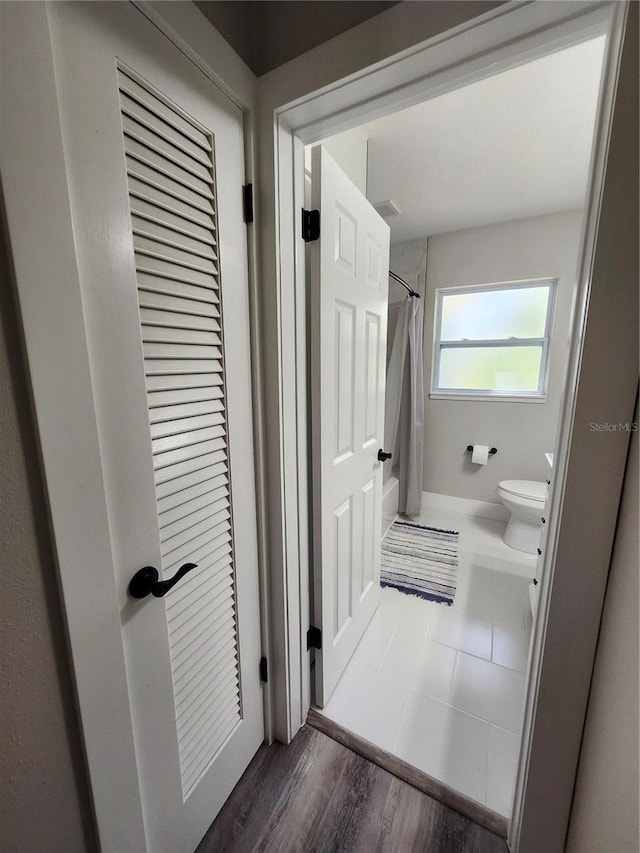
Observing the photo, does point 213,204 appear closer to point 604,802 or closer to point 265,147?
point 265,147

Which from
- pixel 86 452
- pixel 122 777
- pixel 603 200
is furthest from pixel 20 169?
pixel 122 777

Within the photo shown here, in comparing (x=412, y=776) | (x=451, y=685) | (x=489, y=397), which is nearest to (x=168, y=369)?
(x=412, y=776)

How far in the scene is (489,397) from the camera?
2918 millimetres

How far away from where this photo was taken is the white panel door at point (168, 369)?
22.9 inches

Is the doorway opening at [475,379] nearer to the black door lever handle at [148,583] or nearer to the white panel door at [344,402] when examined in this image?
the white panel door at [344,402]

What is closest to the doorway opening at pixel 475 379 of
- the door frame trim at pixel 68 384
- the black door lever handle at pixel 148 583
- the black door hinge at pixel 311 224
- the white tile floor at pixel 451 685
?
the white tile floor at pixel 451 685

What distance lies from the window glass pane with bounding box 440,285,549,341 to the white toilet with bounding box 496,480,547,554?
1.25 meters

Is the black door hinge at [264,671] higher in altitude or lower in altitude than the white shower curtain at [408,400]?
lower

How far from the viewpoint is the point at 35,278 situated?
19.1 inches

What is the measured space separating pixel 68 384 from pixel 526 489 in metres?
2.84

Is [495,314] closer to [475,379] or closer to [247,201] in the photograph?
[475,379]

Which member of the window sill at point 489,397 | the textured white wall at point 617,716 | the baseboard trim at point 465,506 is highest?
the window sill at point 489,397

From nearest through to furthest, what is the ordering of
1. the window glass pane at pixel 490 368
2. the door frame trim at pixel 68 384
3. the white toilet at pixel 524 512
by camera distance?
the door frame trim at pixel 68 384 → the white toilet at pixel 524 512 → the window glass pane at pixel 490 368

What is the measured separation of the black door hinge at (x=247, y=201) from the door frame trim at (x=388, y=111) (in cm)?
7
